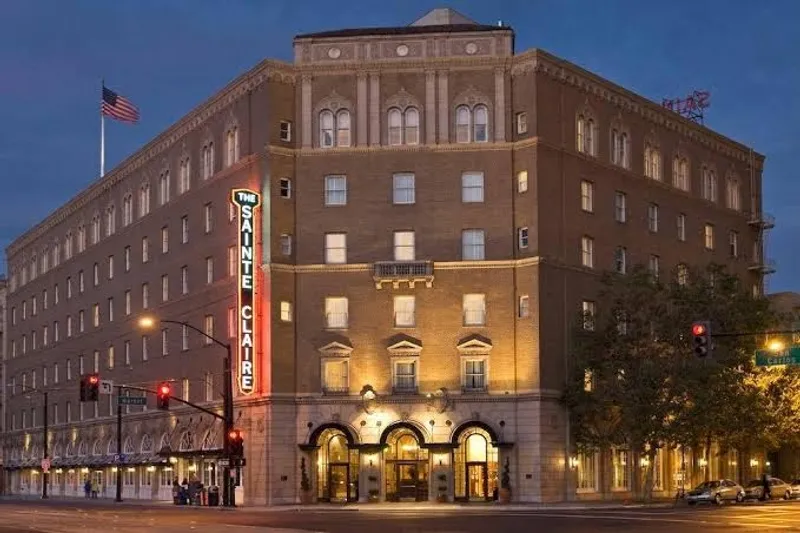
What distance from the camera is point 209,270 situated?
84.9 m

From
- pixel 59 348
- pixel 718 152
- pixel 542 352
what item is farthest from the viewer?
pixel 59 348

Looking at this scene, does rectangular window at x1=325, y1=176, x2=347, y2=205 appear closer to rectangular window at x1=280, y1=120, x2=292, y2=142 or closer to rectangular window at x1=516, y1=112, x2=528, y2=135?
rectangular window at x1=280, y1=120, x2=292, y2=142

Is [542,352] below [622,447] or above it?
above

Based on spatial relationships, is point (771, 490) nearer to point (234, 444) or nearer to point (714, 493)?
point (714, 493)

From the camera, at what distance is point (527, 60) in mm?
76188

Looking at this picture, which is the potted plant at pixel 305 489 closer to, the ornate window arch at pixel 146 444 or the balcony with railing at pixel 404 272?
the balcony with railing at pixel 404 272

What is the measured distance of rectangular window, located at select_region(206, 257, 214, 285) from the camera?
8444cm

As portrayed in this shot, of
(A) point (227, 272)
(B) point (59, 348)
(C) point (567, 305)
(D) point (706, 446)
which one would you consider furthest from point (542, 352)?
(B) point (59, 348)

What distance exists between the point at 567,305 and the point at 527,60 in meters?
14.8

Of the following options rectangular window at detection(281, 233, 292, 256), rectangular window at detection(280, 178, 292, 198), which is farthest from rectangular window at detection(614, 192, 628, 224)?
rectangular window at detection(281, 233, 292, 256)

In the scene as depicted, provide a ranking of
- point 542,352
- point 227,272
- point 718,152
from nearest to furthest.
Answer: point 542,352
point 227,272
point 718,152

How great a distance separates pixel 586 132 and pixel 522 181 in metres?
6.89

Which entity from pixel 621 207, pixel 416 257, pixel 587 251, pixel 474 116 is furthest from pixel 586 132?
pixel 416 257

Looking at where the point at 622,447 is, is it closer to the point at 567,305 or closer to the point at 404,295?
the point at 567,305
